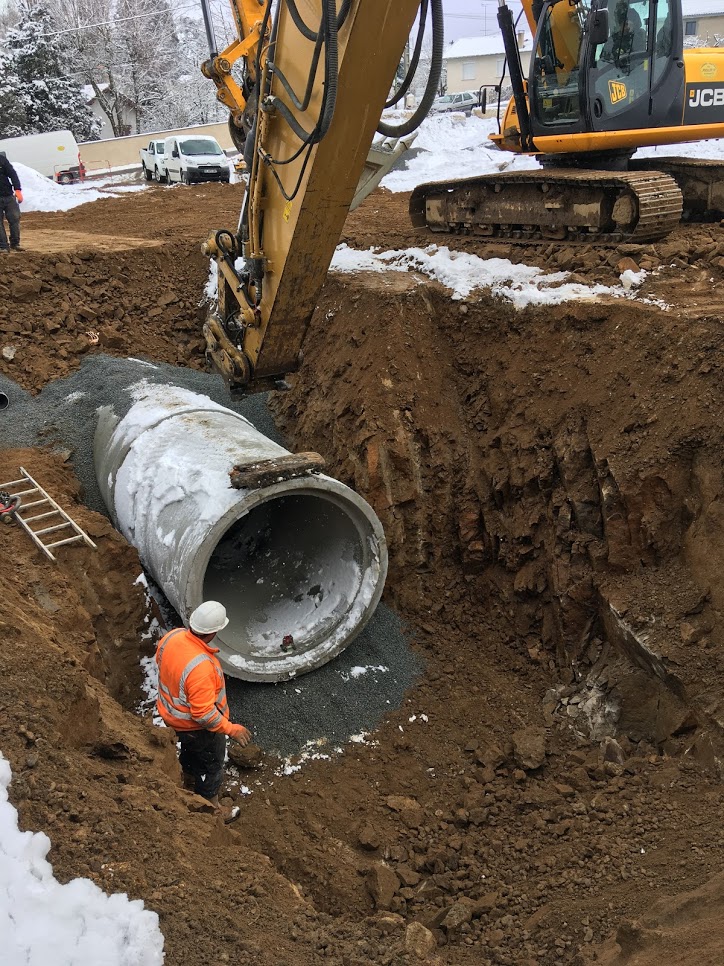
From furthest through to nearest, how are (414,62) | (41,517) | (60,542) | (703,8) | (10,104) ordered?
(703,8) → (10,104) → (41,517) → (60,542) → (414,62)

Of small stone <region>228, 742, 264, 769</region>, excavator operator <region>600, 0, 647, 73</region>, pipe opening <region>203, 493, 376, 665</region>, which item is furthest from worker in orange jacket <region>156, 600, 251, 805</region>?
excavator operator <region>600, 0, 647, 73</region>

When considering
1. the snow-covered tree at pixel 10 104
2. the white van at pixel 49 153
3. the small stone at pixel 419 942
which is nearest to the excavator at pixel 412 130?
the small stone at pixel 419 942

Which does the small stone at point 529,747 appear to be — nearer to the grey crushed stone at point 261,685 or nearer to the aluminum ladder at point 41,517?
the grey crushed stone at point 261,685

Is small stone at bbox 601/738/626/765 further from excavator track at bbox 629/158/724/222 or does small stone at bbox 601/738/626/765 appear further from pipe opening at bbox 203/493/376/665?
excavator track at bbox 629/158/724/222

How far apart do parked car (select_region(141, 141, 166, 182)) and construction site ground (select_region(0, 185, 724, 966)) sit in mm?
13119

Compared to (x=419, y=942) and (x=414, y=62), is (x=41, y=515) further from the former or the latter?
(x=419, y=942)

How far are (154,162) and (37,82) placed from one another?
43.0ft

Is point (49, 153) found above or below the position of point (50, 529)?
above

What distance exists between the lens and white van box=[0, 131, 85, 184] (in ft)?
79.2

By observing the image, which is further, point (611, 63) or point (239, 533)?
point (611, 63)

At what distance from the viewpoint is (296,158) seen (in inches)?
211

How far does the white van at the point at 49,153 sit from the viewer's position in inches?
950

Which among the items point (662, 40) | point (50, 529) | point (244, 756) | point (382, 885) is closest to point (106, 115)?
point (662, 40)

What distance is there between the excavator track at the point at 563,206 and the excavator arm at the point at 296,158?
3265 mm
